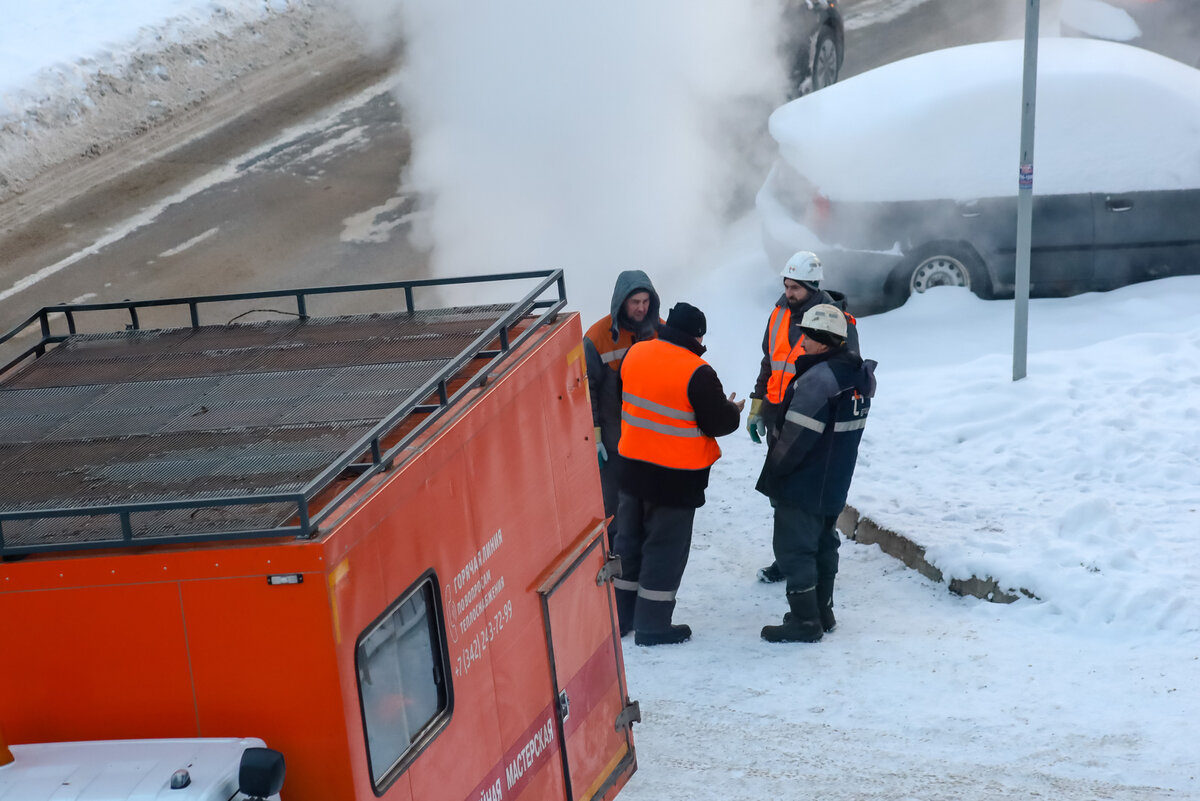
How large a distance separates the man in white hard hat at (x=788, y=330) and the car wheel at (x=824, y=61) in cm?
834

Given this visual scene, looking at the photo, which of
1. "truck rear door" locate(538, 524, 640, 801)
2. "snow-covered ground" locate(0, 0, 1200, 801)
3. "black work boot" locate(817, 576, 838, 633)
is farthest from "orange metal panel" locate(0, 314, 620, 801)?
"black work boot" locate(817, 576, 838, 633)

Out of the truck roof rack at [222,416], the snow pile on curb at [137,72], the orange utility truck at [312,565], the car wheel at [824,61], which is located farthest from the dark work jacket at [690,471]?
the snow pile on curb at [137,72]

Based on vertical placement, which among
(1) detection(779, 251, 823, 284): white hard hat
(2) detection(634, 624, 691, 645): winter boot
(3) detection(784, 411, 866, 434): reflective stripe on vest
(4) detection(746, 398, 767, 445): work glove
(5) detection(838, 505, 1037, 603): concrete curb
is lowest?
(2) detection(634, 624, 691, 645): winter boot

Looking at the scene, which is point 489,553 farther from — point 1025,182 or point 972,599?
point 1025,182

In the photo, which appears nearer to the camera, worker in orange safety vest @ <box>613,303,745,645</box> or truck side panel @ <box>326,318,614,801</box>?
truck side panel @ <box>326,318,614,801</box>

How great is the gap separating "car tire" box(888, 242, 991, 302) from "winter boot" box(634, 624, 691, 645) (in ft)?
13.8

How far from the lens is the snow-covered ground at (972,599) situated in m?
5.75

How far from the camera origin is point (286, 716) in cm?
348

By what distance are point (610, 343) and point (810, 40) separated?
8717mm

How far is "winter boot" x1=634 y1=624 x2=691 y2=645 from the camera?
701 centimetres

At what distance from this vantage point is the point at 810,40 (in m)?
14.9

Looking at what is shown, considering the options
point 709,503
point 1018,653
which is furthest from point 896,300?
point 1018,653

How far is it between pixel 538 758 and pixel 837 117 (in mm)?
7049

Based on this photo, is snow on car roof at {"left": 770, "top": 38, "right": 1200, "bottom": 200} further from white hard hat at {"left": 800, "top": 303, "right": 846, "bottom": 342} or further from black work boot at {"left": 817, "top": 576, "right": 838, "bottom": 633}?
black work boot at {"left": 817, "top": 576, "right": 838, "bottom": 633}
